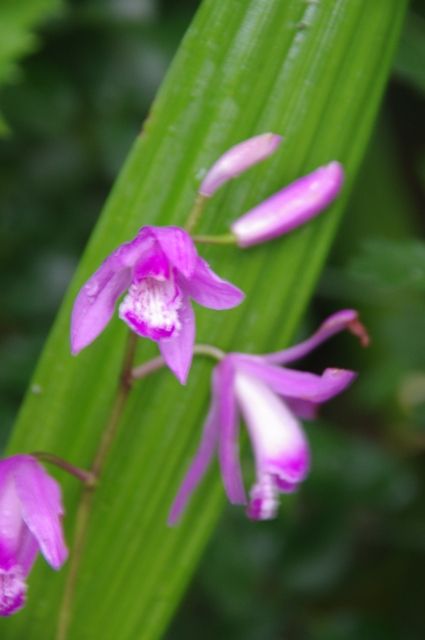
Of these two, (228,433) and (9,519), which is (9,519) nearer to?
(9,519)

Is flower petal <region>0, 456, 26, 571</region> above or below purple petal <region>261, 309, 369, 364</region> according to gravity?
above

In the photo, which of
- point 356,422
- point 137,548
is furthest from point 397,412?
point 137,548

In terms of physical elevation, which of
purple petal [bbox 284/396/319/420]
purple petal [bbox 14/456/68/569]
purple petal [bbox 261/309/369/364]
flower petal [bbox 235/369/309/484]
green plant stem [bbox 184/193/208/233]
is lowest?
purple petal [bbox 284/396/319/420]

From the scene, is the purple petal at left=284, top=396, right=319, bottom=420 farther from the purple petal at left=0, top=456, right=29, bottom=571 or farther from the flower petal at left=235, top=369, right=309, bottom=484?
the purple petal at left=0, top=456, right=29, bottom=571

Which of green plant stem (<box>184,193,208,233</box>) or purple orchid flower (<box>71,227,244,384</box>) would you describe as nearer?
purple orchid flower (<box>71,227,244,384</box>)

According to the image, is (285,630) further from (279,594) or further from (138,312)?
(138,312)

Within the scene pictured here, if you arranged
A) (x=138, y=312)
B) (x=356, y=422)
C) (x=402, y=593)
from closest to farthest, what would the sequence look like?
(x=138, y=312) → (x=402, y=593) → (x=356, y=422)

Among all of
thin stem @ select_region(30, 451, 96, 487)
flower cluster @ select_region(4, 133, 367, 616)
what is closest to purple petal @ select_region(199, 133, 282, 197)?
flower cluster @ select_region(4, 133, 367, 616)
